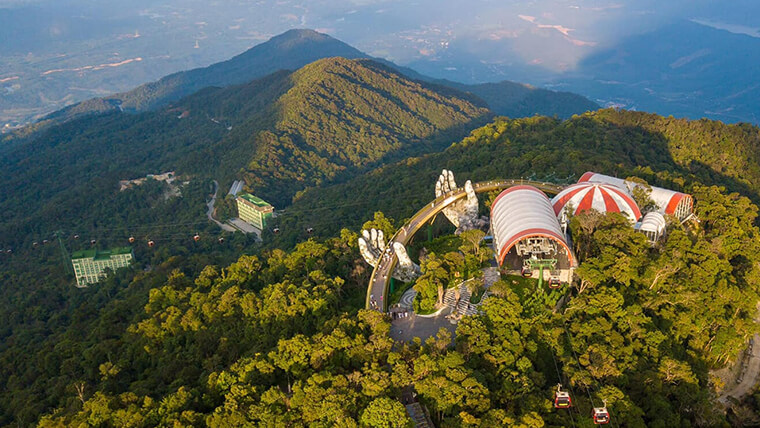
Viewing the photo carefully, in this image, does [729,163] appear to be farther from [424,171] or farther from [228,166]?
[228,166]

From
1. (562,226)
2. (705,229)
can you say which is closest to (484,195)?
(562,226)

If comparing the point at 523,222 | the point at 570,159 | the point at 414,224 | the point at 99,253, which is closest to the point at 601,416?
the point at 523,222

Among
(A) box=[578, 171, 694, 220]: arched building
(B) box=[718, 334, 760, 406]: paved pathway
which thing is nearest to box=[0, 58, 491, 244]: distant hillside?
(A) box=[578, 171, 694, 220]: arched building

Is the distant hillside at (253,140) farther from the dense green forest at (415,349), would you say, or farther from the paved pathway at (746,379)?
the paved pathway at (746,379)

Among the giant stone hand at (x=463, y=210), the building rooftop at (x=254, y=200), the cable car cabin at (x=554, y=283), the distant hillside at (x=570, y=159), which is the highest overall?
the cable car cabin at (x=554, y=283)

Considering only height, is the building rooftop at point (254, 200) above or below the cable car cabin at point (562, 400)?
below

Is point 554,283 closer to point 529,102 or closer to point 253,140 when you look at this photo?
point 253,140

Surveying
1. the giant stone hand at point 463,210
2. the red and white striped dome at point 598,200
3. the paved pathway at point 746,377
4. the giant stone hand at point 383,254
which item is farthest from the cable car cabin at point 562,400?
the giant stone hand at point 463,210
